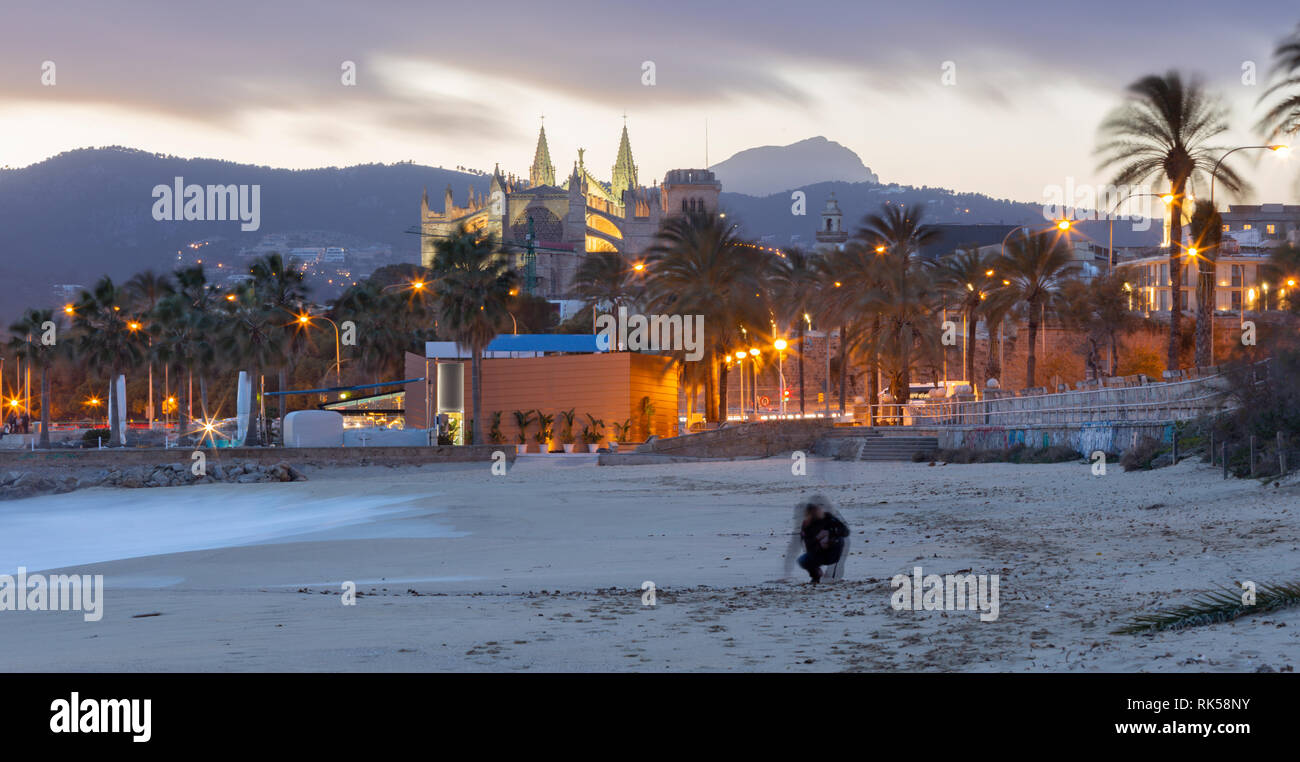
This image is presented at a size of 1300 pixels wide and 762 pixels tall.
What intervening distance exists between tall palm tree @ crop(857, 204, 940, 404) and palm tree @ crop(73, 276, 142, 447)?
36.0 metres

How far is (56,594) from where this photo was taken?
11.4 m

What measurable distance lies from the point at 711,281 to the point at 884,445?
41.2 feet

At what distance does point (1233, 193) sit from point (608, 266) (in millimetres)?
37443

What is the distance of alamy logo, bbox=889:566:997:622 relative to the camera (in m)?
8.44

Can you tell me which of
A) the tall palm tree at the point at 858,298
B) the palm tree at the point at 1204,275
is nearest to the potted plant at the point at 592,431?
the tall palm tree at the point at 858,298

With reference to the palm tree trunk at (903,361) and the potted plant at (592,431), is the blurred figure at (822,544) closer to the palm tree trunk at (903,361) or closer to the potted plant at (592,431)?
the palm tree trunk at (903,361)

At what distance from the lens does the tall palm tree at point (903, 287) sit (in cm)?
4450

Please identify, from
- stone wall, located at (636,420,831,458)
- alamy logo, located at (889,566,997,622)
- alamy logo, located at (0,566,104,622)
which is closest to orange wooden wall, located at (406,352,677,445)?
stone wall, located at (636,420,831,458)

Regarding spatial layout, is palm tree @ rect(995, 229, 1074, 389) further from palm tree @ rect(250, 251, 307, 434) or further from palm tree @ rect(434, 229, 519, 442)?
palm tree @ rect(250, 251, 307, 434)
